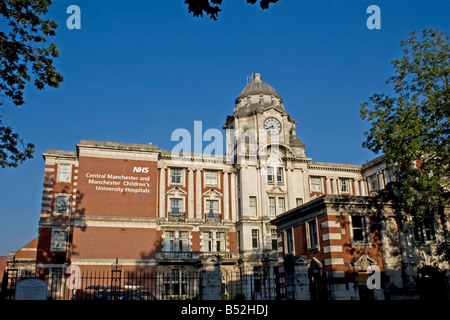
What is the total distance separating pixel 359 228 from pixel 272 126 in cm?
2865

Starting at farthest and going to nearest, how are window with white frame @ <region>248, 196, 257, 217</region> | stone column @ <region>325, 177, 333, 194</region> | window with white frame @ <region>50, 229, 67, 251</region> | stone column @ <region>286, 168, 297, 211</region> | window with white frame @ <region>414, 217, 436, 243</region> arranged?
1. stone column @ <region>325, 177, 333, 194</region>
2. stone column @ <region>286, 168, 297, 211</region>
3. window with white frame @ <region>248, 196, 257, 217</region>
4. window with white frame @ <region>50, 229, 67, 251</region>
5. window with white frame @ <region>414, 217, 436, 243</region>

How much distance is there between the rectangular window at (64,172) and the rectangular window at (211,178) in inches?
595

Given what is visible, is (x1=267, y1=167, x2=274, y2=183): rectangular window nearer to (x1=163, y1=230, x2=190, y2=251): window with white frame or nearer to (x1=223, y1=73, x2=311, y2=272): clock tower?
(x1=223, y1=73, x2=311, y2=272): clock tower

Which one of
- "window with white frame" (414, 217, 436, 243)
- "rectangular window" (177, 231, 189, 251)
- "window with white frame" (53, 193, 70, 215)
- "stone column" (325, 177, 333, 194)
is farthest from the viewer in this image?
"stone column" (325, 177, 333, 194)

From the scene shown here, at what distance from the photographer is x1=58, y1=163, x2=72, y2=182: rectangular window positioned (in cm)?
4806

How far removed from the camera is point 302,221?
1134 inches

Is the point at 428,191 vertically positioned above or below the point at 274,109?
below

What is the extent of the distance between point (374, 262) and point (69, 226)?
3208 cm

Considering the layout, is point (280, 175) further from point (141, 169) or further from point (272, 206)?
point (141, 169)

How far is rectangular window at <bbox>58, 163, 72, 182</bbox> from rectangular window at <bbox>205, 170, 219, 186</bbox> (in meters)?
15.1

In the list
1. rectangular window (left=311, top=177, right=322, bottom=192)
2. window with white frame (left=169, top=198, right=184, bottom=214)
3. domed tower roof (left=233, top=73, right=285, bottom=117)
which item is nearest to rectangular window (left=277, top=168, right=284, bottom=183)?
rectangular window (left=311, top=177, right=322, bottom=192)

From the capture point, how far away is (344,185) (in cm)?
5731

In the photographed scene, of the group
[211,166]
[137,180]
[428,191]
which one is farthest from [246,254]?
[428,191]

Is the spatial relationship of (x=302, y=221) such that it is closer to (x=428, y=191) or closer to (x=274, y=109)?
(x=428, y=191)
